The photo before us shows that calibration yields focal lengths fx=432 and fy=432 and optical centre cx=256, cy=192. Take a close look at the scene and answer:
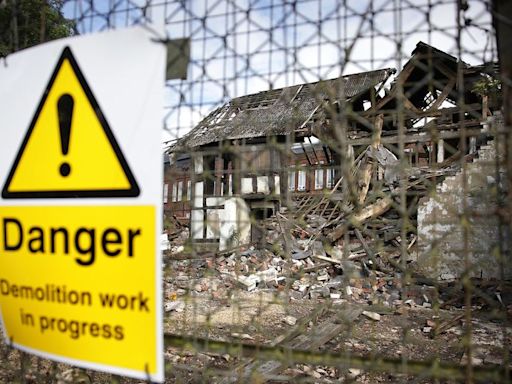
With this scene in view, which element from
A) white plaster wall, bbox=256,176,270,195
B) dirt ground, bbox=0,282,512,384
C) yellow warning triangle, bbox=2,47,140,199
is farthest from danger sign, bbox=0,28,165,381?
white plaster wall, bbox=256,176,270,195

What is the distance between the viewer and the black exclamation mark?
4.09ft

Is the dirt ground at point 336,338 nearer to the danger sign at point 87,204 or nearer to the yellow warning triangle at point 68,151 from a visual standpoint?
the danger sign at point 87,204

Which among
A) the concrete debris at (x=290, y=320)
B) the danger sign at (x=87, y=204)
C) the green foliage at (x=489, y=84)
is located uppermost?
the green foliage at (x=489, y=84)

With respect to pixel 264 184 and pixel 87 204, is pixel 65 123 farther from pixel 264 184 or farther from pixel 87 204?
pixel 264 184

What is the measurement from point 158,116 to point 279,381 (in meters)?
2.93

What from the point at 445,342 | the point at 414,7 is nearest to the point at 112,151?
the point at 414,7

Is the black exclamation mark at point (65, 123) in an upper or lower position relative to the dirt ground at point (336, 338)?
upper

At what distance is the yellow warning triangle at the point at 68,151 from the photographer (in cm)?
119

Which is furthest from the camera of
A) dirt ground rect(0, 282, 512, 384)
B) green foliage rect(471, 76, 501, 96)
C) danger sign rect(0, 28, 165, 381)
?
dirt ground rect(0, 282, 512, 384)

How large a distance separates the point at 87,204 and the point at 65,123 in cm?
25

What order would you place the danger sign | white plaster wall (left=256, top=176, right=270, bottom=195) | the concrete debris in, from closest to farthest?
the danger sign < white plaster wall (left=256, top=176, right=270, bottom=195) < the concrete debris

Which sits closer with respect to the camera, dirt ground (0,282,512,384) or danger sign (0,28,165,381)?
danger sign (0,28,165,381)

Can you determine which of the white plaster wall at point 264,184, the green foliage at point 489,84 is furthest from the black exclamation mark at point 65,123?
the white plaster wall at point 264,184

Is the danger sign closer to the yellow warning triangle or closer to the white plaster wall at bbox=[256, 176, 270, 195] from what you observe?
the yellow warning triangle
